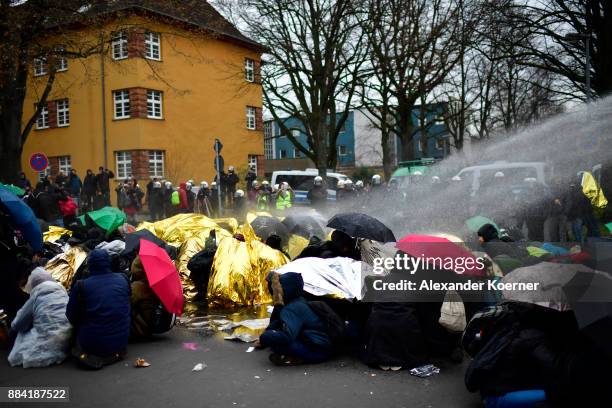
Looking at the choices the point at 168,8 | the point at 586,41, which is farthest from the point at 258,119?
the point at 586,41

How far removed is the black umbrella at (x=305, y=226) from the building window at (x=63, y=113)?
22709mm

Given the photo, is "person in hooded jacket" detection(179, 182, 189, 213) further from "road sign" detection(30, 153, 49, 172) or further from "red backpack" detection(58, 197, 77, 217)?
"red backpack" detection(58, 197, 77, 217)

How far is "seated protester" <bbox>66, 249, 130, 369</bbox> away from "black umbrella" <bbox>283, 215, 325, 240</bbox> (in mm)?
4500

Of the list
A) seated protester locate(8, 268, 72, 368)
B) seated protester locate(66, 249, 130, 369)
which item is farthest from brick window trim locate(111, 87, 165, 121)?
seated protester locate(66, 249, 130, 369)

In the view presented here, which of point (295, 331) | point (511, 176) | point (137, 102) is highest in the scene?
point (137, 102)

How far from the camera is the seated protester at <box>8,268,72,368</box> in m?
5.36

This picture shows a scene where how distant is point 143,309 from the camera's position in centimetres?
610

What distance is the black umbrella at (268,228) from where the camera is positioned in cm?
920

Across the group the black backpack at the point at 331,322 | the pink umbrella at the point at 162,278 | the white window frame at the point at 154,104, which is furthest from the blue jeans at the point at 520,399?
the white window frame at the point at 154,104

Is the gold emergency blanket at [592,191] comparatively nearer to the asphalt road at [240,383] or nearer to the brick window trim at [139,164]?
the asphalt road at [240,383]

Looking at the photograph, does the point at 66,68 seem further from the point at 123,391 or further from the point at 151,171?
the point at 123,391

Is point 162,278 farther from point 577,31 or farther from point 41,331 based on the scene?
point 577,31

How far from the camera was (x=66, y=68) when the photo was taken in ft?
93.4

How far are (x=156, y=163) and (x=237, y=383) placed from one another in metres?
23.6
